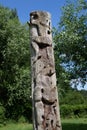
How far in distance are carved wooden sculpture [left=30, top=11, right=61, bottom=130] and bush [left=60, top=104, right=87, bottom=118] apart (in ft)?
113

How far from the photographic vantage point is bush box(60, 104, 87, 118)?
45.3m

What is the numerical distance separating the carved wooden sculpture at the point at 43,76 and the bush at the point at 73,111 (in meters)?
34.5

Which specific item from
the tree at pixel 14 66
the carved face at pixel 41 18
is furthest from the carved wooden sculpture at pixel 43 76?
the tree at pixel 14 66

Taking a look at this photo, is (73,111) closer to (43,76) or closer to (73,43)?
(73,43)

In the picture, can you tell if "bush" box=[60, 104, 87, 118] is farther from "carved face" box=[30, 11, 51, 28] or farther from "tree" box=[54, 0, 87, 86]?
"carved face" box=[30, 11, 51, 28]

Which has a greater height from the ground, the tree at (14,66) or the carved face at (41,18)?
the tree at (14,66)

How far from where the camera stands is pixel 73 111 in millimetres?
46375

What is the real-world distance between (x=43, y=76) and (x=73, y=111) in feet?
119

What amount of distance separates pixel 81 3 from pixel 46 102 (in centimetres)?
1318

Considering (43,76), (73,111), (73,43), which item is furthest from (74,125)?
(43,76)

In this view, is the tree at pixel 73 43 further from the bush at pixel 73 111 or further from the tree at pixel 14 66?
the bush at pixel 73 111

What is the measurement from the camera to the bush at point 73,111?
45.3m

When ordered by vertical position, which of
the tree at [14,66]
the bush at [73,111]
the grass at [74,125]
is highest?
the tree at [14,66]

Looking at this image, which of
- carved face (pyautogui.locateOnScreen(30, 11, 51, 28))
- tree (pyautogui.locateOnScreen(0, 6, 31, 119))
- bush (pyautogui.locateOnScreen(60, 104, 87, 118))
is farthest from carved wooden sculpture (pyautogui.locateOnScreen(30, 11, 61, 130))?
bush (pyautogui.locateOnScreen(60, 104, 87, 118))
